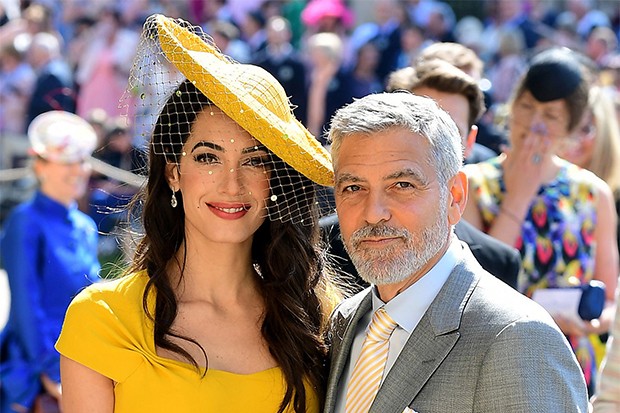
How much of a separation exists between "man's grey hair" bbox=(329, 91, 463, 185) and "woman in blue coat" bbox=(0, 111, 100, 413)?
2.94 metres

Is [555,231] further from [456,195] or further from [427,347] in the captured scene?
[427,347]

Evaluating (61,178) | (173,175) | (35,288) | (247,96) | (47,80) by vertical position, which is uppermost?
(247,96)

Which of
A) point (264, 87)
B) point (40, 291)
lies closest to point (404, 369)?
point (264, 87)

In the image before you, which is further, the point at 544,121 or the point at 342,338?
the point at 544,121

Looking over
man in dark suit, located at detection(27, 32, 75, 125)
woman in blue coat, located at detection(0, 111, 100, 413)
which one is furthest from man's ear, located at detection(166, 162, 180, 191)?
man in dark suit, located at detection(27, 32, 75, 125)

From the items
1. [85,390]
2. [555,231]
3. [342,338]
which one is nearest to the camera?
[85,390]

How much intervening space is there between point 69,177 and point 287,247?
2.81 meters

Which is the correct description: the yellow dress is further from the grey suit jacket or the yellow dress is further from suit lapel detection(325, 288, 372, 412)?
the grey suit jacket

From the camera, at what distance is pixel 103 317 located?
123 inches

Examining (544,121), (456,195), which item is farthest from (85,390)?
(544,121)

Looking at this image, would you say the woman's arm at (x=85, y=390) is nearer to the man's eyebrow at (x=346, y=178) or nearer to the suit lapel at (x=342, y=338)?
the suit lapel at (x=342, y=338)

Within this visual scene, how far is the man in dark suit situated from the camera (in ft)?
37.6

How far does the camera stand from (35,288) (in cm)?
555

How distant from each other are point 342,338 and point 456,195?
58 cm
